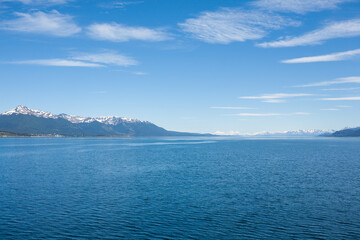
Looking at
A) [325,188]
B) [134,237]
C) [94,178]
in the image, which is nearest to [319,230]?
[134,237]

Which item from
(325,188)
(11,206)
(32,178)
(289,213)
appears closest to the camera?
(289,213)

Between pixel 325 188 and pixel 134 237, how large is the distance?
41955 mm

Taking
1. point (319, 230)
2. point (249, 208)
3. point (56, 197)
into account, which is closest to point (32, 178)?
point (56, 197)

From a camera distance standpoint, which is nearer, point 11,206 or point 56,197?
point 11,206

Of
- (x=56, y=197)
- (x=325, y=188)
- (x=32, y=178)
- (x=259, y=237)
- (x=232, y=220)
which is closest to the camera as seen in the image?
(x=259, y=237)

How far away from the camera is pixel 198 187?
5916 cm

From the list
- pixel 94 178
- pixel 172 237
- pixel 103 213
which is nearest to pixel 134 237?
pixel 172 237

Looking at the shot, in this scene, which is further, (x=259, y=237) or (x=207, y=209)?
(x=207, y=209)

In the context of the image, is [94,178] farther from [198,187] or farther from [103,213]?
[103,213]

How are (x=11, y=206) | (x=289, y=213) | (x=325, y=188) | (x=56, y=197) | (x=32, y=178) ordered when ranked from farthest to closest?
(x=32, y=178), (x=325, y=188), (x=56, y=197), (x=11, y=206), (x=289, y=213)

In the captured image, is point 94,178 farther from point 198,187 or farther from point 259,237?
point 259,237

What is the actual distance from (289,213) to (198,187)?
860 inches

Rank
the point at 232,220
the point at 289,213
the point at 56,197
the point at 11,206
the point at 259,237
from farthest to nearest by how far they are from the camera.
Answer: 1. the point at 56,197
2. the point at 11,206
3. the point at 289,213
4. the point at 232,220
5. the point at 259,237

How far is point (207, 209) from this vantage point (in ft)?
140
